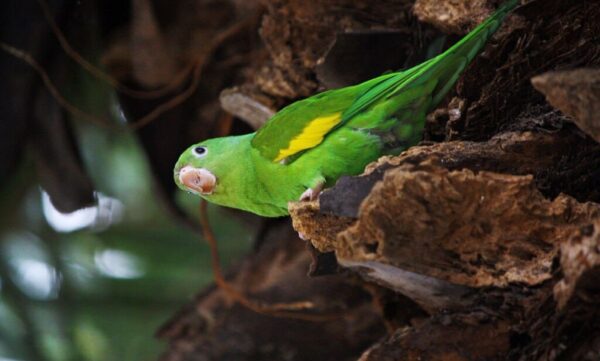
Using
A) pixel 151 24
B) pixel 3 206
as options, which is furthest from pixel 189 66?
pixel 3 206

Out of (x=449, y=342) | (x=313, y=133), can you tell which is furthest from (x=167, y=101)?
(x=449, y=342)

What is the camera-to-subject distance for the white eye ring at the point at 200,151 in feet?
5.41

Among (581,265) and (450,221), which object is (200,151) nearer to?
(450,221)

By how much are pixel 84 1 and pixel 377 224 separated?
4.64ft

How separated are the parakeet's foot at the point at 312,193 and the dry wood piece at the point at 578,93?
50 cm

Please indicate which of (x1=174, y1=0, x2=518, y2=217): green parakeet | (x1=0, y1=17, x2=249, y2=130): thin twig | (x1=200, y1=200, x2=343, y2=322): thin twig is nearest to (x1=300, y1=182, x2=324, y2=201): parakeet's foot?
(x1=174, y1=0, x2=518, y2=217): green parakeet

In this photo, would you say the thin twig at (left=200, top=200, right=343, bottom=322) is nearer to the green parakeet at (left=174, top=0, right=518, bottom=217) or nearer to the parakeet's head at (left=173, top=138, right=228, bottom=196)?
the parakeet's head at (left=173, top=138, right=228, bottom=196)

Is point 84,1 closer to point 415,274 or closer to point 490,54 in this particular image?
point 490,54

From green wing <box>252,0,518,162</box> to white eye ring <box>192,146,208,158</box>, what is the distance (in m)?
0.15

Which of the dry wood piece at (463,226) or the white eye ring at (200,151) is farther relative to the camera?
the white eye ring at (200,151)

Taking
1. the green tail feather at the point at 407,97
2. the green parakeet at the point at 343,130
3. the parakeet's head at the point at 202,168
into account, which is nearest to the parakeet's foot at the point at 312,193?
the green parakeet at the point at 343,130

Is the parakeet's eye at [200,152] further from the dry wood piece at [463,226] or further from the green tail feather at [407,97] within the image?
the dry wood piece at [463,226]

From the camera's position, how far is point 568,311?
110 cm

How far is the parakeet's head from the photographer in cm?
161
